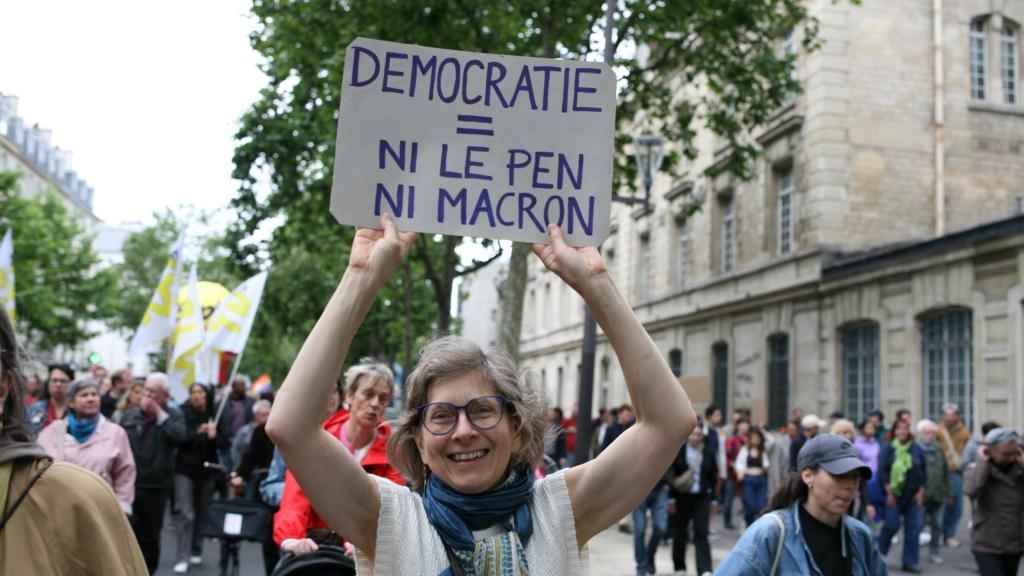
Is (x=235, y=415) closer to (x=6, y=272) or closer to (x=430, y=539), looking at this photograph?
(x=6, y=272)

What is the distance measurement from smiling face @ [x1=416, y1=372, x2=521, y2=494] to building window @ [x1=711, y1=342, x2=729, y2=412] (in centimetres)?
2810

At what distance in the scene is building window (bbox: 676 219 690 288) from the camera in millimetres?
34406

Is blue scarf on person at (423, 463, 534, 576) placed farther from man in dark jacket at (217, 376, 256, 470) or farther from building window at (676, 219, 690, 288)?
building window at (676, 219, 690, 288)

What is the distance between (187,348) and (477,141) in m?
10.4

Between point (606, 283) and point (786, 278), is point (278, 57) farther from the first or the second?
point (606, 283)

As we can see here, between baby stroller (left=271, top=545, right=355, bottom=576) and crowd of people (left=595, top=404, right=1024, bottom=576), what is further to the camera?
baby stroller (left=271, top=545, right=355, bottom=576)

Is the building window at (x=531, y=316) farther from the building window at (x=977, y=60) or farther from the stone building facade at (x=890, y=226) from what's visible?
the building window at (x=977, y=60)

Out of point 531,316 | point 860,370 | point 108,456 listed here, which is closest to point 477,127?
point 108,456

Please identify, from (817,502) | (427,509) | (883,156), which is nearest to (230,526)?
(817,502)

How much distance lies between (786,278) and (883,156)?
3.63 m

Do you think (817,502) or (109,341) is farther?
(109,341)

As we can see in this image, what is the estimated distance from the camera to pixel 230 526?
26.7 feet

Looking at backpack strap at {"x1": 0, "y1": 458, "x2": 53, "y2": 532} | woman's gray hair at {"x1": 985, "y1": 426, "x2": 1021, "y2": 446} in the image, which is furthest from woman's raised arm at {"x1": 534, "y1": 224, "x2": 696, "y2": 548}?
woman's gray hair at {"x1": 985, "y1": 426, "x2": 1021, "y2": 446}

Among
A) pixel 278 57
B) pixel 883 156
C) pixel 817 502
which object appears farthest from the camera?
pixel 883 156
